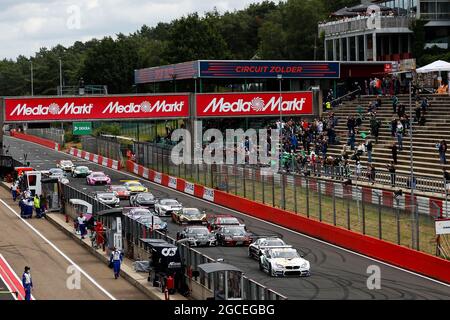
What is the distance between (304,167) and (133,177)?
20.6 m

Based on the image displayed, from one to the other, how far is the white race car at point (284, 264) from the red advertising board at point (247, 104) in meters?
37.1

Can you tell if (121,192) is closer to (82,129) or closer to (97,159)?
(82,129)

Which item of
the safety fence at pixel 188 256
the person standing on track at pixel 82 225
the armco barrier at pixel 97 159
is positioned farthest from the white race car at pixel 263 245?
the armco barrier at pixel 97 159

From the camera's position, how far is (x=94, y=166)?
92.4 meters

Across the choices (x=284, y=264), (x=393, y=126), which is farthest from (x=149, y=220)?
(x=393, y=126)

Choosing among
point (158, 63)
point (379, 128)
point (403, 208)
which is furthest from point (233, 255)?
point (158, 63)

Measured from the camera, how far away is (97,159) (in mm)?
96750

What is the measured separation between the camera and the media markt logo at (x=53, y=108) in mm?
70375

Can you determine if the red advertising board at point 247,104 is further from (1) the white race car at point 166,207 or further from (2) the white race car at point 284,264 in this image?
(2) the white race car at point 284,264

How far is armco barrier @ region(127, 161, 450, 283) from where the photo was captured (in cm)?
3728

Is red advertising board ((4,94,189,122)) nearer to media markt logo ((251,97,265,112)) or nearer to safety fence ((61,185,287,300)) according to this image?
media markt logo ((251,97,265,112))

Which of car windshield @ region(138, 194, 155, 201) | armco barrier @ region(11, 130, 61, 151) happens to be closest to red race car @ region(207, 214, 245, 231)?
car windshield @ region(138, 194, 155, 201)

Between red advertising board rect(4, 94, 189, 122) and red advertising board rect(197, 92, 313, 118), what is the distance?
1624mm

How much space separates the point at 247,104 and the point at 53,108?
1571 centimetres
